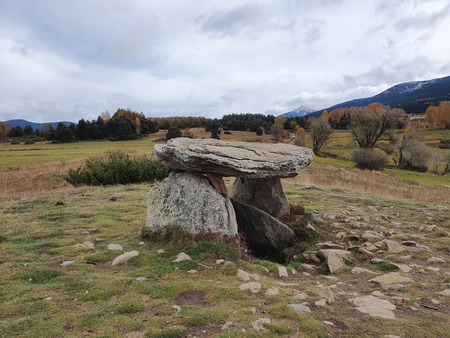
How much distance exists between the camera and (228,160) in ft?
29.5

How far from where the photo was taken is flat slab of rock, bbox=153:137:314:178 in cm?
898

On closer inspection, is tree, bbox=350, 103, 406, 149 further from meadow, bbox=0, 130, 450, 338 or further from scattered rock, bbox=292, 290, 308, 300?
scattered rock, bbox=292, 290, 308, 300

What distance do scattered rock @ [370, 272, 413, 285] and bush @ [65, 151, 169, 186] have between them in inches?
700

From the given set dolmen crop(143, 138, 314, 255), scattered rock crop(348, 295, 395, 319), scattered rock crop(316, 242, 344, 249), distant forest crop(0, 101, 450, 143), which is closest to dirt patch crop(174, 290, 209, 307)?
dolmen crop(143, 138, 314, 255)

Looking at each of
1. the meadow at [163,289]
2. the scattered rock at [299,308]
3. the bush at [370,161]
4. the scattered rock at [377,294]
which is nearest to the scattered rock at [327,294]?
the meadow at [163,289]

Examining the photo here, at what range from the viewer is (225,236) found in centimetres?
863

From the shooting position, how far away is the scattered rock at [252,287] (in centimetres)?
632

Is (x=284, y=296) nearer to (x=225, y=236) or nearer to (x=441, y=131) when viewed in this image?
(x=225, y=236)

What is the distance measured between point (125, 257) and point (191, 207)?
200 cm

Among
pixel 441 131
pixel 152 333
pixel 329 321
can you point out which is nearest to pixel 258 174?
pixel 329 321

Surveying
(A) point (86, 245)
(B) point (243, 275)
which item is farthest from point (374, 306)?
(A) point (86, 245)

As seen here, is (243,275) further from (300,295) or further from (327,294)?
(327,294)

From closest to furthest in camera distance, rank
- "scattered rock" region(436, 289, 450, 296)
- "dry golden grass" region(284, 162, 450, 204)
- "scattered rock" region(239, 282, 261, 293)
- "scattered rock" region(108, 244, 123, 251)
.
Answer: "scattered rock" region(239, 282, 261, 293) < "scattered rock" region(436, 289, 450, 296) < "scattered rock" region(108, 244, 123, 251) < "dry golden grass" region(284, 162, 450, 204)

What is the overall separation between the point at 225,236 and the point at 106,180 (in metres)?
15.3
